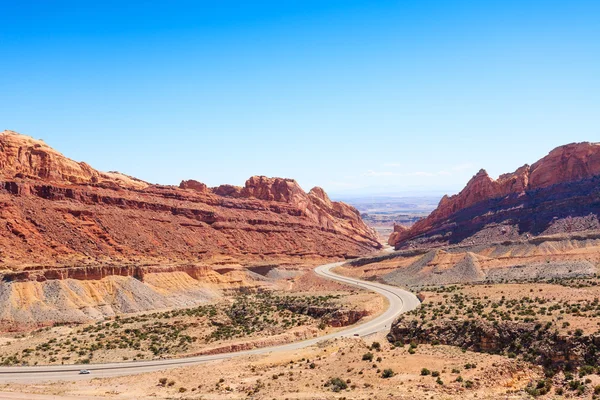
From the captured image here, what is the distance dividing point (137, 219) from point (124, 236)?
23.9ft

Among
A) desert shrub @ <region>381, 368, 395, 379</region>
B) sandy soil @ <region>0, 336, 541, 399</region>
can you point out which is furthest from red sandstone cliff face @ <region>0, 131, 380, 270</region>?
desert shrub @ <region>381, 368, 395, 379</region>

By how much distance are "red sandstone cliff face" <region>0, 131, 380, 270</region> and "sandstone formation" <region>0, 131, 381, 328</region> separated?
0.23 m

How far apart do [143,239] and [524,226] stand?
76408 mm

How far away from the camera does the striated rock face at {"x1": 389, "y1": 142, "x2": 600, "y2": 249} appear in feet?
364

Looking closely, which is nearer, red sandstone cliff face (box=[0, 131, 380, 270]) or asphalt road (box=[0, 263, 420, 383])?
asphalt road (box=[0, 263, 420, 383])

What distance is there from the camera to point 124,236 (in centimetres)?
10031

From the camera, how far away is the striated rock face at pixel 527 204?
4368 inches

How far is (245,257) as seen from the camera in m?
118

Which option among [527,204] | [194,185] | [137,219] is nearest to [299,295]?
[137,219]

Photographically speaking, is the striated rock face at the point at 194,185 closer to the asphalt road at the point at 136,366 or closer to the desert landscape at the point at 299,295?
the desert landscape at the point at 299,295

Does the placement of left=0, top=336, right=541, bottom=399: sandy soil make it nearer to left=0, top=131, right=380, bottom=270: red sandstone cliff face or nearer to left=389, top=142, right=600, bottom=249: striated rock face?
left=0, top=131, right=380, bottom=270: red sandstone cliff face

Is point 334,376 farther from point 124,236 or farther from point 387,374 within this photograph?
point 124,236

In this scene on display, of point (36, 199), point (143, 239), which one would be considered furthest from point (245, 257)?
point (36, 199)

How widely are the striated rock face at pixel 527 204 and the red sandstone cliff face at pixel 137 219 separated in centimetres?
2580
